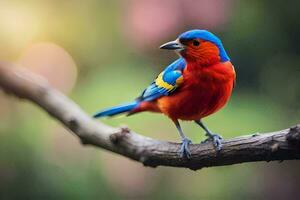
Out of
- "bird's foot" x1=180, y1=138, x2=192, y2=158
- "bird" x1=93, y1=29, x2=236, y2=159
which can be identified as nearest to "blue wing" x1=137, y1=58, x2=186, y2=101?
"bird" x1=93, y1=29, x2=236, y2=159

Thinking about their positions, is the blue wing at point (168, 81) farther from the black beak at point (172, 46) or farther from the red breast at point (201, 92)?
the black beak at point (172, 46)

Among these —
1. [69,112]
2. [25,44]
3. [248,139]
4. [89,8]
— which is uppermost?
[89,8]

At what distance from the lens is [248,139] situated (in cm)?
95

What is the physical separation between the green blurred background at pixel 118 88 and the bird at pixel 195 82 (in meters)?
0.23

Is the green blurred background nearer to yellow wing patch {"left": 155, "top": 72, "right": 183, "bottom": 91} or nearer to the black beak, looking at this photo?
yellow wing patch {"left": 155, "top": 72, "right": 183, "bottom": 91}

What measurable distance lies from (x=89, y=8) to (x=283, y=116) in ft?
1.86

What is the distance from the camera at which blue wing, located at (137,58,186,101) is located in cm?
114

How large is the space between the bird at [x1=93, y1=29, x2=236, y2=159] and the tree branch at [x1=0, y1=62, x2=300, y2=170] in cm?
2

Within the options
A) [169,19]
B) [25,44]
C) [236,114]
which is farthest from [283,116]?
[25,44]

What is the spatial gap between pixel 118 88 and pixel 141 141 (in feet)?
1.37

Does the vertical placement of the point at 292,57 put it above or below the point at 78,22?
below

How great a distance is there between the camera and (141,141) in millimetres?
1129

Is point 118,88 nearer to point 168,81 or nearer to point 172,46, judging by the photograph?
point 168,81

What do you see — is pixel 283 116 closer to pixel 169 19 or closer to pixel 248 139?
pixel 169 19
